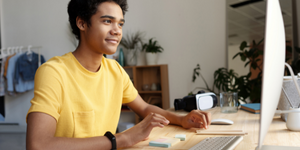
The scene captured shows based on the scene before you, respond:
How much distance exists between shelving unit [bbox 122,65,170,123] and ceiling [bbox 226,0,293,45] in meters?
1.10

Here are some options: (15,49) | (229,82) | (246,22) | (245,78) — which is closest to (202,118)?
(229,82)

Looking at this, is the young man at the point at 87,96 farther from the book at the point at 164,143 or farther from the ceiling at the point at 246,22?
the ceiling at the point at 246,22

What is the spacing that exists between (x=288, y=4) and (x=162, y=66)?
183cm

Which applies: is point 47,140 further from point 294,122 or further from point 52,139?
point 294,122

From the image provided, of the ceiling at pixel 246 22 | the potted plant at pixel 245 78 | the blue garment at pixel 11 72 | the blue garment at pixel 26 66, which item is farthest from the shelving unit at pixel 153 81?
the blue garment at pixel 11 72

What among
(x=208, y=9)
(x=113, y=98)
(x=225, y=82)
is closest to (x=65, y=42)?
(x=208, y=9)

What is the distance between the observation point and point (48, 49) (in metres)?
4.48

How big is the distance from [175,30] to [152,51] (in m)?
0.49

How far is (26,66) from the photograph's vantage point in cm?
414

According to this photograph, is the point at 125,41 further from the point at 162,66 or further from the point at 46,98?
the point at 46,98

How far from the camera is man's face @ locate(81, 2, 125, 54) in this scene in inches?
42.4

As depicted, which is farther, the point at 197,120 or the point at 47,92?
the point at 197,120

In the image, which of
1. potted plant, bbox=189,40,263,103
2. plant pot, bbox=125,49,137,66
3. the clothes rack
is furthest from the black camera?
the clothes rack

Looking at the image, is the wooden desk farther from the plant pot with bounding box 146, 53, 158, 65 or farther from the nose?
the plant pot with bounding box 146, 53, 158, 65
